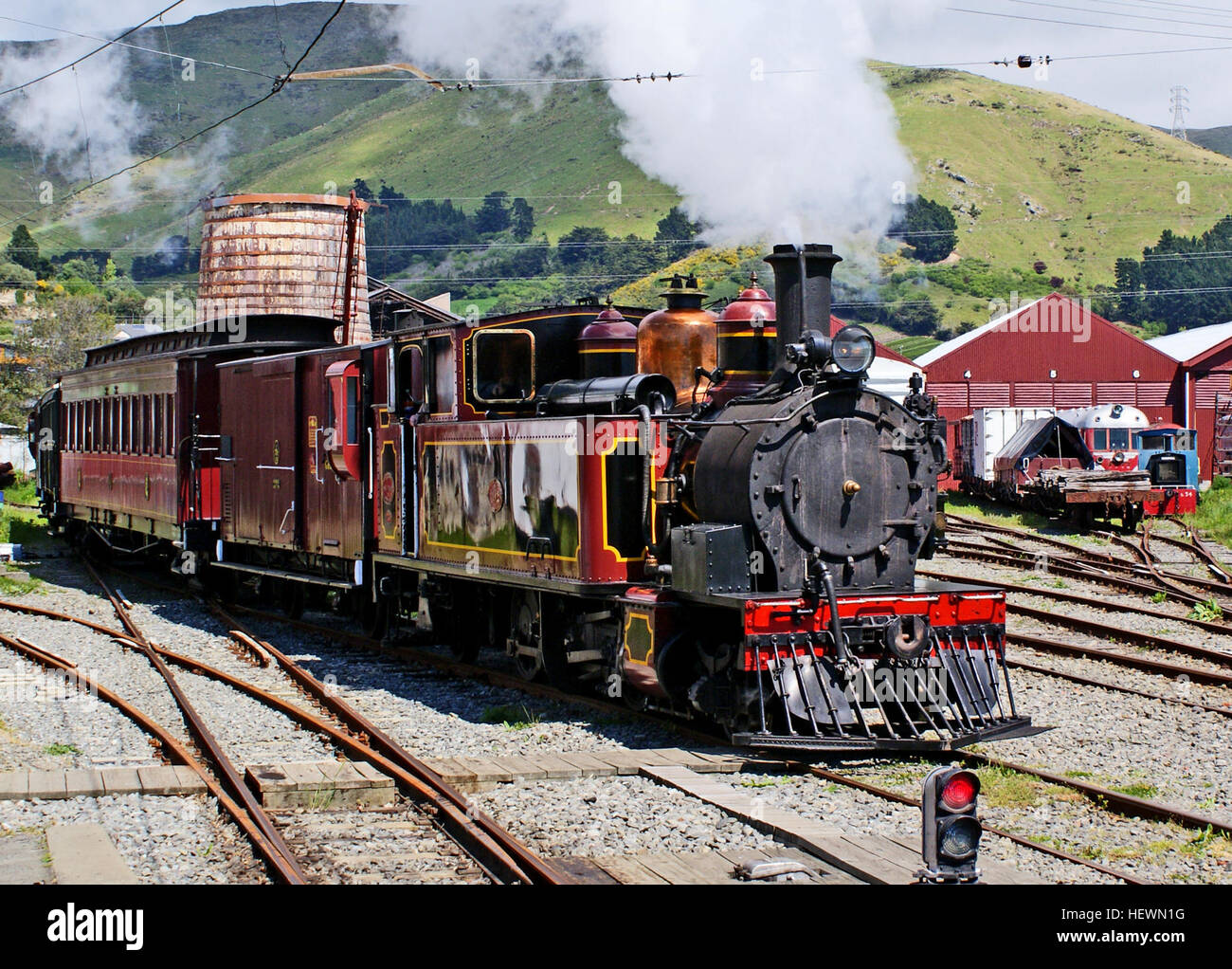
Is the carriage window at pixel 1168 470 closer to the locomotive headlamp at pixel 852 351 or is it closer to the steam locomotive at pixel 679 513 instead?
the steam locomotive at pixel 679 513

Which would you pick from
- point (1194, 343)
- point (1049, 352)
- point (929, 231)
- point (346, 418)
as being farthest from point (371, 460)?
point (929, 231)

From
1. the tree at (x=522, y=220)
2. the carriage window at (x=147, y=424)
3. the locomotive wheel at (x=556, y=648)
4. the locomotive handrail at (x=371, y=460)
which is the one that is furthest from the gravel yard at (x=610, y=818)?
the tree at (x=522, y=220)

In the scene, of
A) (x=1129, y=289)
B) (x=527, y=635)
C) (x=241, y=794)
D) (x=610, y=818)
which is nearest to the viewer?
(x=610, y=818)

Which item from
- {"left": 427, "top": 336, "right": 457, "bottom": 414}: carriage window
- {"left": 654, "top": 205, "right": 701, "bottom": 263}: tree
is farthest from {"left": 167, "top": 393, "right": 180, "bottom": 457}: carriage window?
{"left": 654, "top": 205, "right": 701, "bottom": 263}: tree

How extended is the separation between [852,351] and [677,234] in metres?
103

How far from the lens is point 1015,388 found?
46250 mm

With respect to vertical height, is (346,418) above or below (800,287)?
below

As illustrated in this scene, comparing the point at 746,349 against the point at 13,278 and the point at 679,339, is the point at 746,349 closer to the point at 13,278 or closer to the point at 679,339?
the point at 679,339

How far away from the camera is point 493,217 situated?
485 ft

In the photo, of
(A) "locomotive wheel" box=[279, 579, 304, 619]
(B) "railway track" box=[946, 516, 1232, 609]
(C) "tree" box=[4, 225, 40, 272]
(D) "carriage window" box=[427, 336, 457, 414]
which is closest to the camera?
(D) "carriage window" box=[427, 336, 457, 414]

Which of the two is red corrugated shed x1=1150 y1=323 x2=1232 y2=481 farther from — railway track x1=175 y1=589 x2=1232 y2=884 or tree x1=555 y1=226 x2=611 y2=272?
tree x1=555 y1=226 x2=611 y2=272

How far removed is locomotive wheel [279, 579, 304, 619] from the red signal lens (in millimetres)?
13072

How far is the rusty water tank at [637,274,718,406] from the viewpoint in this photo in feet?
35.5

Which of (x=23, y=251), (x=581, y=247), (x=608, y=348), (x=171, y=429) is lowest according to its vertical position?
(x=171, y=429)
